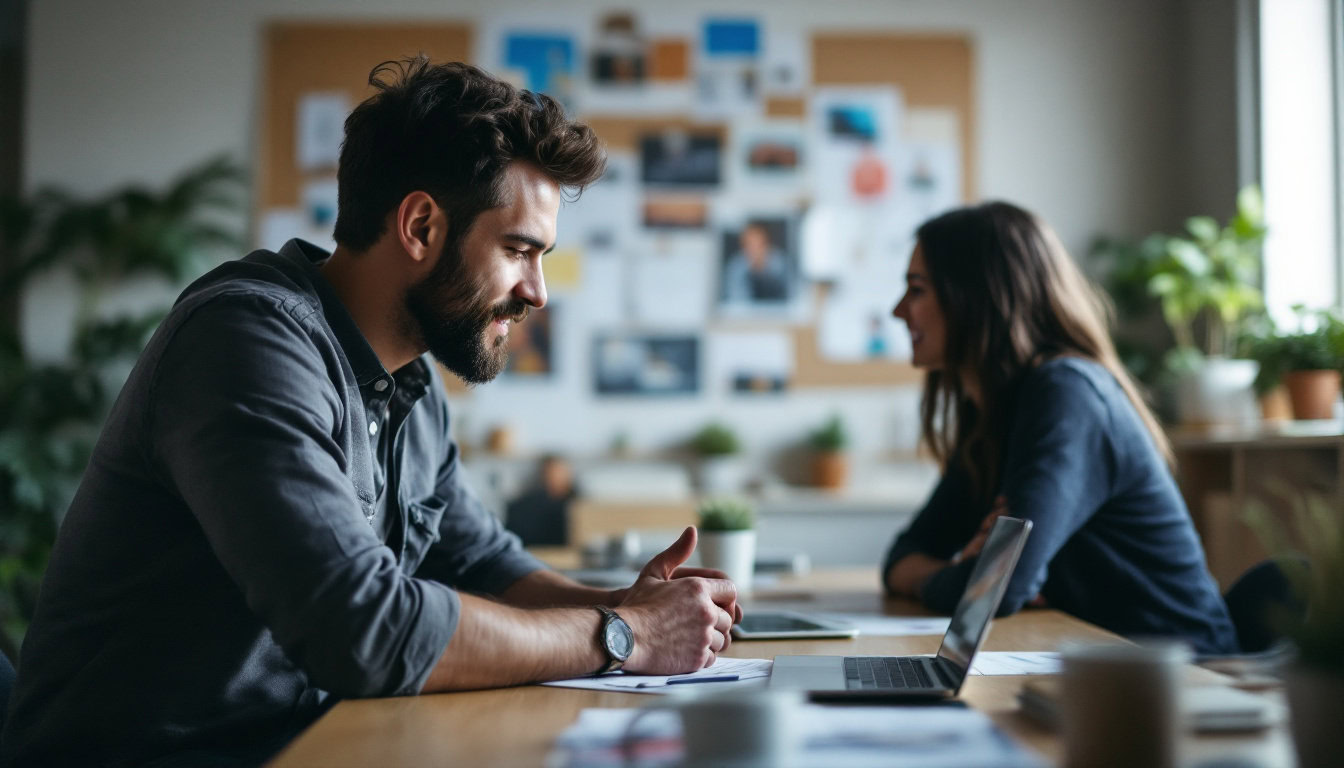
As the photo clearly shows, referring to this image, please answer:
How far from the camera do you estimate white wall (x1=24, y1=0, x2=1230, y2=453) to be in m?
4.21

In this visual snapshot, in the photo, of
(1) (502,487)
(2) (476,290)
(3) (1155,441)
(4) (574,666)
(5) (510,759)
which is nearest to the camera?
(5) (510,759)

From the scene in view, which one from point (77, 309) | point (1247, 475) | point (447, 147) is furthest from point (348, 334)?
point (77, 309)

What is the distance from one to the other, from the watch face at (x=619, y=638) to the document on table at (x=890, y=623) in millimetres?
407

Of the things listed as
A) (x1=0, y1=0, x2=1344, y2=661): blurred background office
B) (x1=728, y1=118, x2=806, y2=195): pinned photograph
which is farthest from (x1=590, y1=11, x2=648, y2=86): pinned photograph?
(x1=728, y1=118, x2=806, y2=195): pinned photograph

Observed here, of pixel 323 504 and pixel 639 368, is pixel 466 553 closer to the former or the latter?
pixel 323 504

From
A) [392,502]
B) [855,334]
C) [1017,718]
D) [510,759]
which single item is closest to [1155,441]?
[1017,718]

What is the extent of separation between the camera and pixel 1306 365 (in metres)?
2.71

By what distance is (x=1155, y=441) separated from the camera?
1.90 meters

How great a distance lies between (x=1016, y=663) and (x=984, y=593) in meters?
0.19

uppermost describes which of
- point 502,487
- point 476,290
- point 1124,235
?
point 1124,235

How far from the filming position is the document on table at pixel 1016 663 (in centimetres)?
111

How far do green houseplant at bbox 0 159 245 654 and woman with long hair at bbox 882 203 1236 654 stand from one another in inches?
119

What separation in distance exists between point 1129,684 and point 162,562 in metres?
0.92

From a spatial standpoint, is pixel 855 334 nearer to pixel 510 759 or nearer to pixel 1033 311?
pixel 1033 311
